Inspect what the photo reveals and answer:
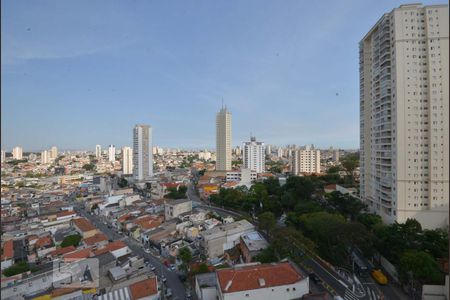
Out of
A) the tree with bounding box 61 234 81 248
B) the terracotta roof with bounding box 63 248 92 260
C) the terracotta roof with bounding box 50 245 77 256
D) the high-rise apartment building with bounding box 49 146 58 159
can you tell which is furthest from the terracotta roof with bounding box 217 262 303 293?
the high-rise apartment building with bounding box 49 146 58 159

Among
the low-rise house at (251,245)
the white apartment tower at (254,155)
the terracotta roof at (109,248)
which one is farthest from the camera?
the white apartment tower at (254,155)

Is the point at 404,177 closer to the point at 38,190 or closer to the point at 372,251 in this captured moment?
the point at 372,251

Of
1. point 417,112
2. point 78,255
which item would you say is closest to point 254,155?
point 417,112

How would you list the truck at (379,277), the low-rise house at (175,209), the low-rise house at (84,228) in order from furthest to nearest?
the low-rise house at (175,209) < the low-rise house at (84,228) < the truck at (379,277)

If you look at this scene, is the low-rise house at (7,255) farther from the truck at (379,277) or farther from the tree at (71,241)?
the truck at (379,277)

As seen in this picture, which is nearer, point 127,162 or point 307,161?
point 307,161

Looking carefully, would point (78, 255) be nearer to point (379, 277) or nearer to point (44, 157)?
Result: point (379, 277)

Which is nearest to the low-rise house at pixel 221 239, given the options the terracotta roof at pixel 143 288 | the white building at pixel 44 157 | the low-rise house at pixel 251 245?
the low-rise house at pixel 251 245

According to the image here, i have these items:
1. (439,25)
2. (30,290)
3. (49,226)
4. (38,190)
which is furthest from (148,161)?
(439,25)
